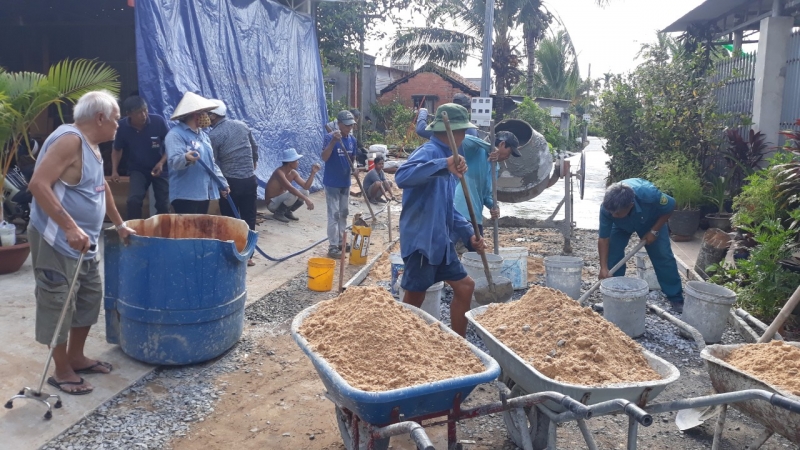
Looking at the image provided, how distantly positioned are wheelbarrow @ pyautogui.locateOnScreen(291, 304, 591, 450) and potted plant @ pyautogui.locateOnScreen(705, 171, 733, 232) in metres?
7.90

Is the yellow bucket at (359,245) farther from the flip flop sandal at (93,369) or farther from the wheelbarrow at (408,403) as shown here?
the wheelbarrow at (408,403)

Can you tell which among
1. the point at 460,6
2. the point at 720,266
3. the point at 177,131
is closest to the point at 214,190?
the point at 177,131

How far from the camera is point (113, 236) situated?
14.4 feet

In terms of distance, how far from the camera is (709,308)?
527cm

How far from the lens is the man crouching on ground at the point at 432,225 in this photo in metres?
4.27

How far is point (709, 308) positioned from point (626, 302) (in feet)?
2.23

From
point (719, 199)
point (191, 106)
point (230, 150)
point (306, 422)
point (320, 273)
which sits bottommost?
point (306, 422)

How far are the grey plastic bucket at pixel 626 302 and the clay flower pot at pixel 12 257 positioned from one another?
17.4ft

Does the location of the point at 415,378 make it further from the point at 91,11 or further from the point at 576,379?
the point at 91,11

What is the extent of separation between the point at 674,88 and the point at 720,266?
19.8 feet

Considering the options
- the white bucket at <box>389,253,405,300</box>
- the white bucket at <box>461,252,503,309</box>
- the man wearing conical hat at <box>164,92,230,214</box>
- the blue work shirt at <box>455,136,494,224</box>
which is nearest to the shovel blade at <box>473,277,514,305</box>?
the white bucket at <box>461,252,503,309</box>

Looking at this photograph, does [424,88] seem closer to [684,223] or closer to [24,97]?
[684,223]

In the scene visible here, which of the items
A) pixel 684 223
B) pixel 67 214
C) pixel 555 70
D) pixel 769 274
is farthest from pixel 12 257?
pixel 555 70

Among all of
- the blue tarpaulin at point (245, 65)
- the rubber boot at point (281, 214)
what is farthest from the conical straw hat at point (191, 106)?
the rubber boot at point (281, 214)
